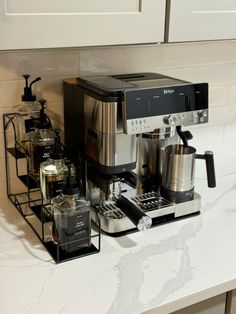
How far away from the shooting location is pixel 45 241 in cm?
121

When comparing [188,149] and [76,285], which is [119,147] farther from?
[76,285]

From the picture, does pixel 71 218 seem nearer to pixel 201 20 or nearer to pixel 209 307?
pixel 209 307

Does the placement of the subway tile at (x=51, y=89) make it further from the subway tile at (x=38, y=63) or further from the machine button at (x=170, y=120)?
the machine button at (x=170, y=120)

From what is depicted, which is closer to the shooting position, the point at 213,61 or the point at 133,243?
the point at 133,243

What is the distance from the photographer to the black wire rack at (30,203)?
115cm

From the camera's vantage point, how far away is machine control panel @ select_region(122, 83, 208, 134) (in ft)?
3.72

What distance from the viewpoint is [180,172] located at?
1.32 metres

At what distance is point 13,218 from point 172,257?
1.56 ft

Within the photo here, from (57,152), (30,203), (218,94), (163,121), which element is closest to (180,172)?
(163,121)

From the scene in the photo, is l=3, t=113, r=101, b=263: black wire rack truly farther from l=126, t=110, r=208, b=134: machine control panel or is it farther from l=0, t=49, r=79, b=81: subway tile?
l=126, t=110, r=208, b=134: machine control panel

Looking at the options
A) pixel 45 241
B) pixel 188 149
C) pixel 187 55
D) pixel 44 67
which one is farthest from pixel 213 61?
pixel 45 241

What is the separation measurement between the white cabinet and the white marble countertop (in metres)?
0.04

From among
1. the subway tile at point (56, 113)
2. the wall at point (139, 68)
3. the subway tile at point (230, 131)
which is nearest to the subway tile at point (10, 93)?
the wall at point (139, 68)

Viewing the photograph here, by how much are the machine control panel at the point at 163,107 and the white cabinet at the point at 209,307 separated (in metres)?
0.43
